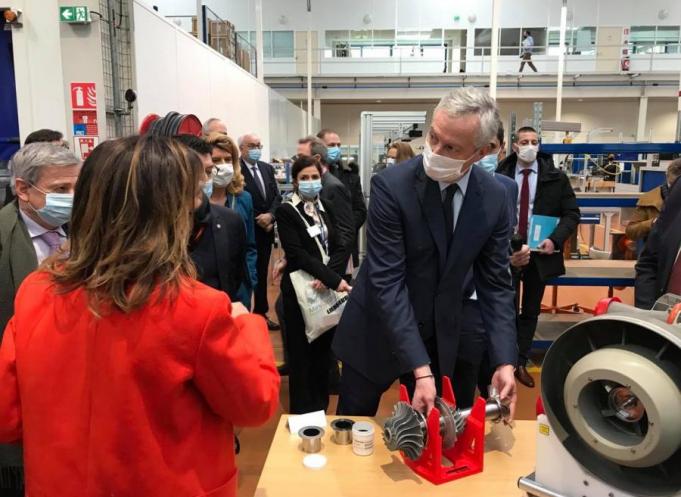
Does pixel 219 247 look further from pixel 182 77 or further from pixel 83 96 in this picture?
pixel 182 77

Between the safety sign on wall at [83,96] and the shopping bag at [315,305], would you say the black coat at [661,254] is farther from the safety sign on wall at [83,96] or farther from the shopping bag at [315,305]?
the safety sign on wall at [83,96]

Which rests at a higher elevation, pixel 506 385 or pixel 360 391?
pixel 506 385

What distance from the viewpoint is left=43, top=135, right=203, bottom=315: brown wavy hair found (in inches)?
35.0

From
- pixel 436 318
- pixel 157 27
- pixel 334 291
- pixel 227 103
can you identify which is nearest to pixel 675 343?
pixel 436 318

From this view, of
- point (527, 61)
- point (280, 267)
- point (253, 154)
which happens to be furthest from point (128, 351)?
point (527, 61)

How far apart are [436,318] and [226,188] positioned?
184 cm

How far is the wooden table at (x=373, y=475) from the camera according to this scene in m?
1.22

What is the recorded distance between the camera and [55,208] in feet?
5.78

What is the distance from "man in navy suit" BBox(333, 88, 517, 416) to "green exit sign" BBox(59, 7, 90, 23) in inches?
106

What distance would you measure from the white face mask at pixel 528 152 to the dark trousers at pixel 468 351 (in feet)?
6.93

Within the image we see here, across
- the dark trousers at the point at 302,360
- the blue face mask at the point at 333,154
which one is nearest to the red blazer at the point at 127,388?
the dark trousers at the point at 302,360

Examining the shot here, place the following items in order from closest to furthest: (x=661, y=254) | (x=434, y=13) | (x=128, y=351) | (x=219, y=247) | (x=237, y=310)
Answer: (x=128, y=351), (x=237, y=310), (x=661, y=254), (x=219, y=247), (x=434, y=13)

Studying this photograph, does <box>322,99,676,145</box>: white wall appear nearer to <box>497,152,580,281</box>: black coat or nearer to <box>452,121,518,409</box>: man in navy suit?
<box>497,152,580,281</box>: black coat

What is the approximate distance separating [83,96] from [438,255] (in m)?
2.84
